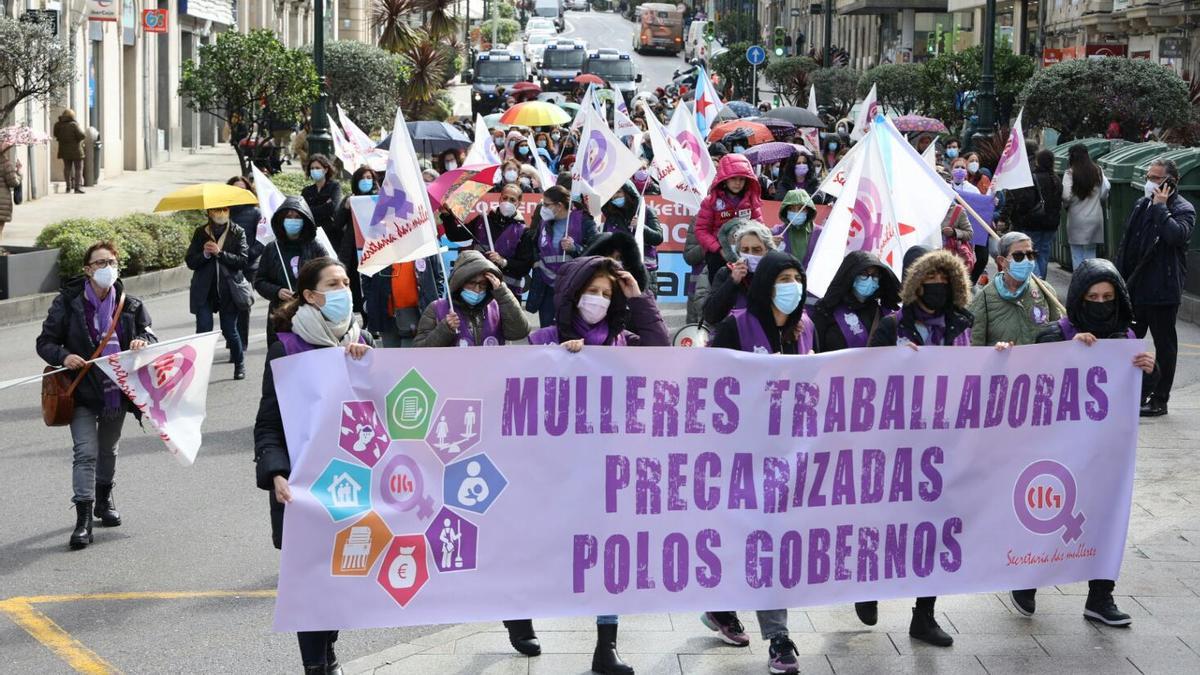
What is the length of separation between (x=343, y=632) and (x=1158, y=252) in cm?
651

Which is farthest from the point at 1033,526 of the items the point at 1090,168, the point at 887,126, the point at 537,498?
the point at 1090,168

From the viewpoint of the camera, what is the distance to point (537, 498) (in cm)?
600

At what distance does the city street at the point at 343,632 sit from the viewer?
634 cm

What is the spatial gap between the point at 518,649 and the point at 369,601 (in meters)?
0.80

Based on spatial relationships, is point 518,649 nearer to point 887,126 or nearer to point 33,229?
point 887,126

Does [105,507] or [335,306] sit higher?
[335,306]

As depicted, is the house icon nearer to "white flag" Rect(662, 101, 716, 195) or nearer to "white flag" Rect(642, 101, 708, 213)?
"white flag" Rect(642, 101, 708, 213)

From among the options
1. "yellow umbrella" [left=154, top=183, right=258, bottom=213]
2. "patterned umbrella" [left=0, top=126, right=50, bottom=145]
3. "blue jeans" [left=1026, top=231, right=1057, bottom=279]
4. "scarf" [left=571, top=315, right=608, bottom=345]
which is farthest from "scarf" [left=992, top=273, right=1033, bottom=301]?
"patterned umbrella" [left=0, top=126, right=50, bottom=145]

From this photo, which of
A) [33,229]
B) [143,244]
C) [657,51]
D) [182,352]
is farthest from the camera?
[657,51]

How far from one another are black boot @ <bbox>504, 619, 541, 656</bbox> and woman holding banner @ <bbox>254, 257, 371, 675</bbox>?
69 centimetres

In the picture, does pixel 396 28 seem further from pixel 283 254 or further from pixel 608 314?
pixel 608 314

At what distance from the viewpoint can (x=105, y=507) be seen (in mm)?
8727

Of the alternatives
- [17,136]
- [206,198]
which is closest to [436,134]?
[17,136]

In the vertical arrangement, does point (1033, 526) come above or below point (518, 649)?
above
